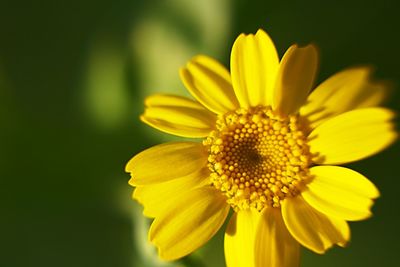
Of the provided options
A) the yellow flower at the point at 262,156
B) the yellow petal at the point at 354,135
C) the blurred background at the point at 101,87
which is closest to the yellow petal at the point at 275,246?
the yellow flower at the point at 262,156

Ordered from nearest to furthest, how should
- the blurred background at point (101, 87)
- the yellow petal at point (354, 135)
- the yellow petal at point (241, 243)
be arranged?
the yellow petal at point (354, 135), the yellow petal at point (241, 243), the blurred background at point (101, 87)

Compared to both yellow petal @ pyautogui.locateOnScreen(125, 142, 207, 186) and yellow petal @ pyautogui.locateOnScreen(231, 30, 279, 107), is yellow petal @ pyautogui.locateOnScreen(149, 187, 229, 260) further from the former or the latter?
yellow petal @ pyautogui.locateOnScreen(231, 30, 279, 107)

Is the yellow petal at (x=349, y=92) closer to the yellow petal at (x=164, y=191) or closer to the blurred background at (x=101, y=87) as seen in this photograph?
the yellow petal at (x=164, y=191)

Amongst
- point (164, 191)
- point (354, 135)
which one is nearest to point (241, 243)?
point (164, 191)

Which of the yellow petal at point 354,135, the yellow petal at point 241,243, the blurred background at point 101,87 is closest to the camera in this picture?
the yellow petal at point 354,135

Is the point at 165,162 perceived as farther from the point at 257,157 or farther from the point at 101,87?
the point at 101,87

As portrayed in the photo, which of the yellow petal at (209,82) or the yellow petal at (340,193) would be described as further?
the yellow petal at (209,82)

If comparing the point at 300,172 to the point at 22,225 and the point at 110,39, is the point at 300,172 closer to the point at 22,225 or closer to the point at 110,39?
the point at 110,39

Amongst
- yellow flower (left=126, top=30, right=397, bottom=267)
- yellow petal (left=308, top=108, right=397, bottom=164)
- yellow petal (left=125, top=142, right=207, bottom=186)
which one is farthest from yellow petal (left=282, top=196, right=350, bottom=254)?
Answer: yellow petal (left=125, top=142, right=207, bottom=186)
